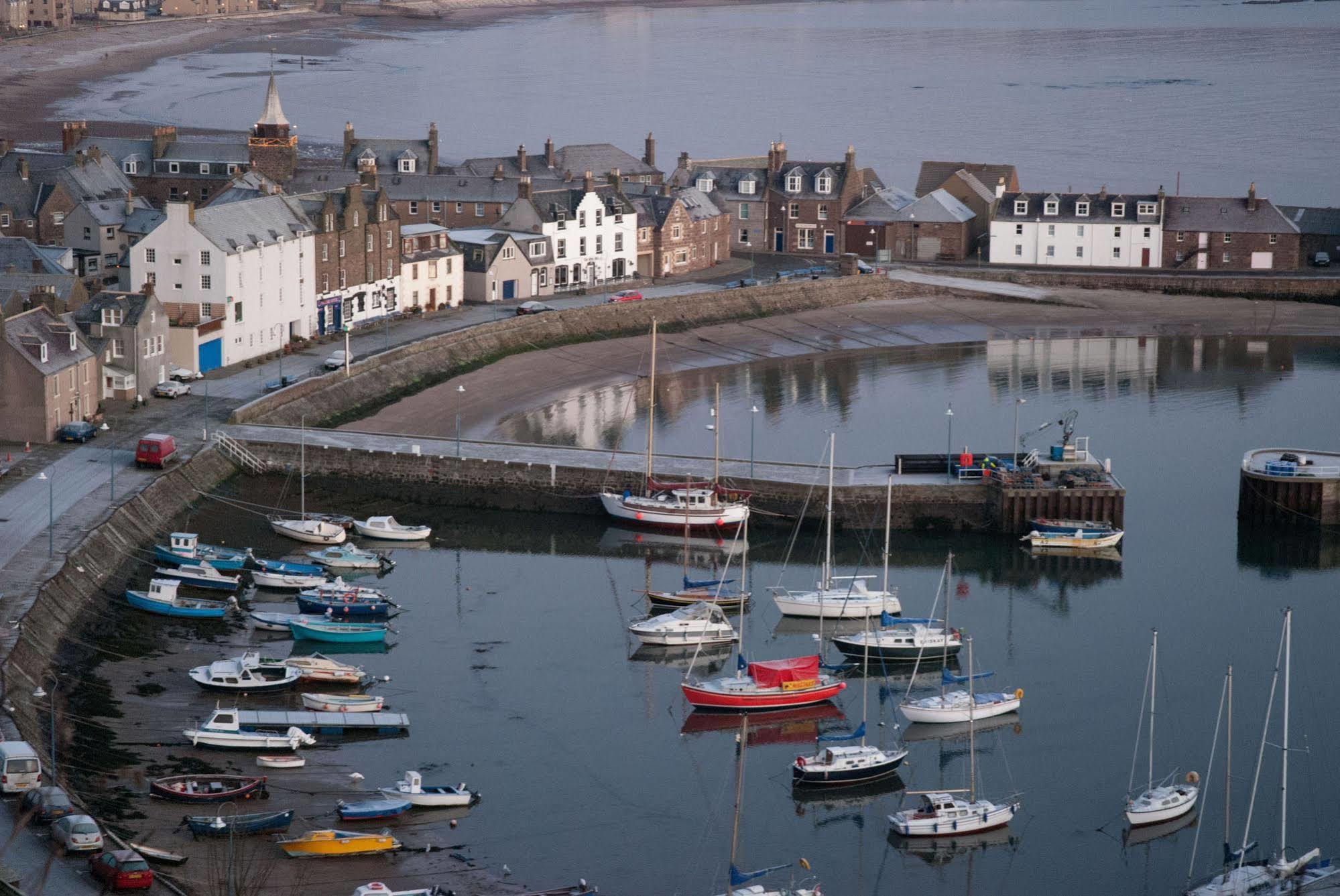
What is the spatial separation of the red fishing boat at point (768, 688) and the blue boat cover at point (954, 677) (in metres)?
2.29

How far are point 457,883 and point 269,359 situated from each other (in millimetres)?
37976

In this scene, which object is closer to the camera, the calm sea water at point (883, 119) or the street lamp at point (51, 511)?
the street lamp at point (51, 511)

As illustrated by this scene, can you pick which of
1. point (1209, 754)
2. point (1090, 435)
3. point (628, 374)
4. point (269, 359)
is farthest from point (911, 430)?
point (1209, 754)

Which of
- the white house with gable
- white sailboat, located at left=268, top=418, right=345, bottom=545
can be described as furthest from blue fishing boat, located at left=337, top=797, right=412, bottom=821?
the white house with gable

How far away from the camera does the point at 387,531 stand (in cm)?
5400

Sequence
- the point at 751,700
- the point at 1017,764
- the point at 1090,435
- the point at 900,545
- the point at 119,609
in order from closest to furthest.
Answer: the point at 1017,764 → the point at 751,700 → the point at 119,609 → the point at 900,545 → the point at 1090,435

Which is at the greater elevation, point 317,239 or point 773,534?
point 317,239

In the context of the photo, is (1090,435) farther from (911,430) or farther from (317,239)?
(317,239)

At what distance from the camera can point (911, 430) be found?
67375 mm

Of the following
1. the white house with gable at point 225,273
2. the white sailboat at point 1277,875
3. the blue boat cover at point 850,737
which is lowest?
the white sailboat at point 1277,875

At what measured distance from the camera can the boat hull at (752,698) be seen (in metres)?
42.5

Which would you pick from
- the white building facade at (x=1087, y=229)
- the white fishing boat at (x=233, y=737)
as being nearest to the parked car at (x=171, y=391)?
the white fishing boat at (x=233, y=737)

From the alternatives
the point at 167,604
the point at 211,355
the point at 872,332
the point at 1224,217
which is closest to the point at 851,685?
the point at 167,604

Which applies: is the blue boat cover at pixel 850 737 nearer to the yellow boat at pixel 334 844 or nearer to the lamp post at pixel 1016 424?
the yellow boat at pixel 334 844
